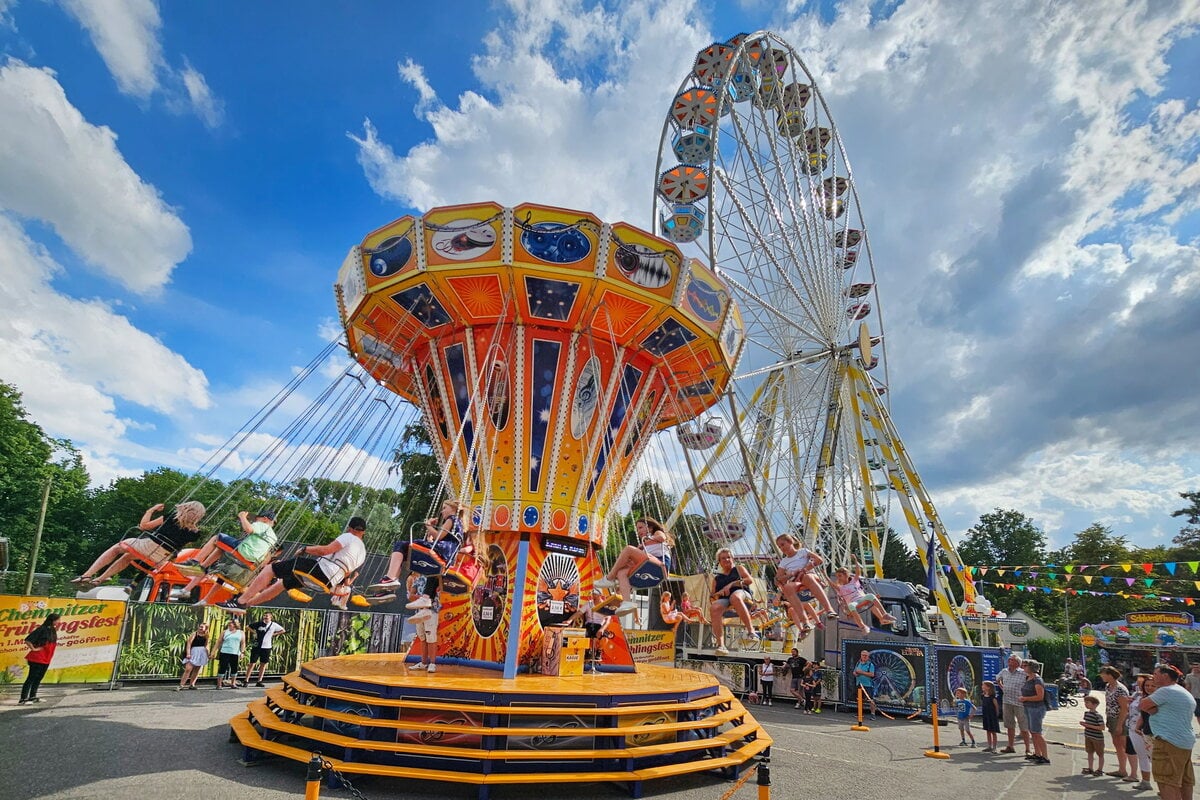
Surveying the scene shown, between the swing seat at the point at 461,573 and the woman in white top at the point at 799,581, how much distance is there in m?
4.66

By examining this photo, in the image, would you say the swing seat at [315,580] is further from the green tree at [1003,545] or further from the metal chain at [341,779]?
the green tree at [1003,545]

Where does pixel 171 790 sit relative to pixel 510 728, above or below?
below

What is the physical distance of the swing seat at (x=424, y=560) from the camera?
9.00 meters

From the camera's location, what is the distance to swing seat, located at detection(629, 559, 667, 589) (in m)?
9.83

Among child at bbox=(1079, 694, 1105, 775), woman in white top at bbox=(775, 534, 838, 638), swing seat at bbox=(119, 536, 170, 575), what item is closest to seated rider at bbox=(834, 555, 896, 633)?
woman in white top at bbox=(775, 534, 838, 638)

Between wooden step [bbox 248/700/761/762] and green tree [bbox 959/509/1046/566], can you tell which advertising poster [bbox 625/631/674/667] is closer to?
Answer: wooden step [bbox 248/700/761/762]

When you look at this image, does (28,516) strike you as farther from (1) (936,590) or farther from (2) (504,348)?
(1) (936,590)

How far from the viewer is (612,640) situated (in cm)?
1099

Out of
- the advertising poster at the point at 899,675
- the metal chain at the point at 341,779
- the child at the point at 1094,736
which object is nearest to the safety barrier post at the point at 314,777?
the metal chain at the point at 341,779

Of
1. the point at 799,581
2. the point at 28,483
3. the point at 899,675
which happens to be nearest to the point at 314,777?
the point at 799,581

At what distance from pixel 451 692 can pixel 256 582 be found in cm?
297

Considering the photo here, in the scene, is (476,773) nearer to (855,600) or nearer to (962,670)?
(855,600)

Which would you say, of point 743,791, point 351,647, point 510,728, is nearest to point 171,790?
point 510,728

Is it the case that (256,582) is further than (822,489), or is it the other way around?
(822,489)
